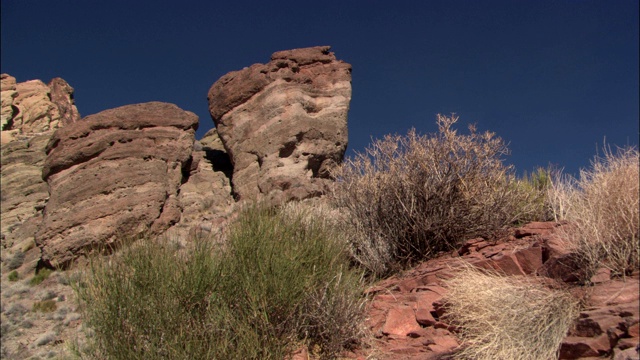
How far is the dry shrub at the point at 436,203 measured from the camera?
25.3ft

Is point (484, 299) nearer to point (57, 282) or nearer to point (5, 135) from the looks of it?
point (57, 282)

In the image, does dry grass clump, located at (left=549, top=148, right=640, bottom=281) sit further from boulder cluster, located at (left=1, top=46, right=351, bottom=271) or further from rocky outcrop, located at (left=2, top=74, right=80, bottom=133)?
rocky outcrop, located at (left=2, top=74, right=80, bottom=133)

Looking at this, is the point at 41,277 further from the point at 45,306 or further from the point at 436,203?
the point at 436,203

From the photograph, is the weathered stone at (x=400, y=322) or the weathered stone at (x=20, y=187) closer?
the weathered stone at (x=400, y=322)

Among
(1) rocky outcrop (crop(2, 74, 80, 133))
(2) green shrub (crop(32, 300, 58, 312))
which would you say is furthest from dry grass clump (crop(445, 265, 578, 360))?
(1) rocky outcrop (crop(2, 74, 80, 133))

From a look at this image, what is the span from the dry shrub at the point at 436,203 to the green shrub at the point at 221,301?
1702 millimetres

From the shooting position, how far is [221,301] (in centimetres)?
569

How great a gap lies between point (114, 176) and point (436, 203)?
10.8m

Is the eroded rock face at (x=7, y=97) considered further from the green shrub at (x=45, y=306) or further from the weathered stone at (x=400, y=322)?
the weathered stone at (x=400, y=322)

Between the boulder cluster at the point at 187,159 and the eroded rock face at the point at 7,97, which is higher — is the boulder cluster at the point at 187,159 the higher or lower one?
the lower one

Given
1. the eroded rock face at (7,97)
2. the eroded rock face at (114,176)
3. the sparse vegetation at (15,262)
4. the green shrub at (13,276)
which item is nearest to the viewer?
the eroded rock face at (114,176)

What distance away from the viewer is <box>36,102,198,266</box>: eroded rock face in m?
14.4

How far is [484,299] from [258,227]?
286cm

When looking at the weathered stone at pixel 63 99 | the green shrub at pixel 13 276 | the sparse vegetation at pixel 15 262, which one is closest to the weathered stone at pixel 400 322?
the green shrub at pixel 13 276
